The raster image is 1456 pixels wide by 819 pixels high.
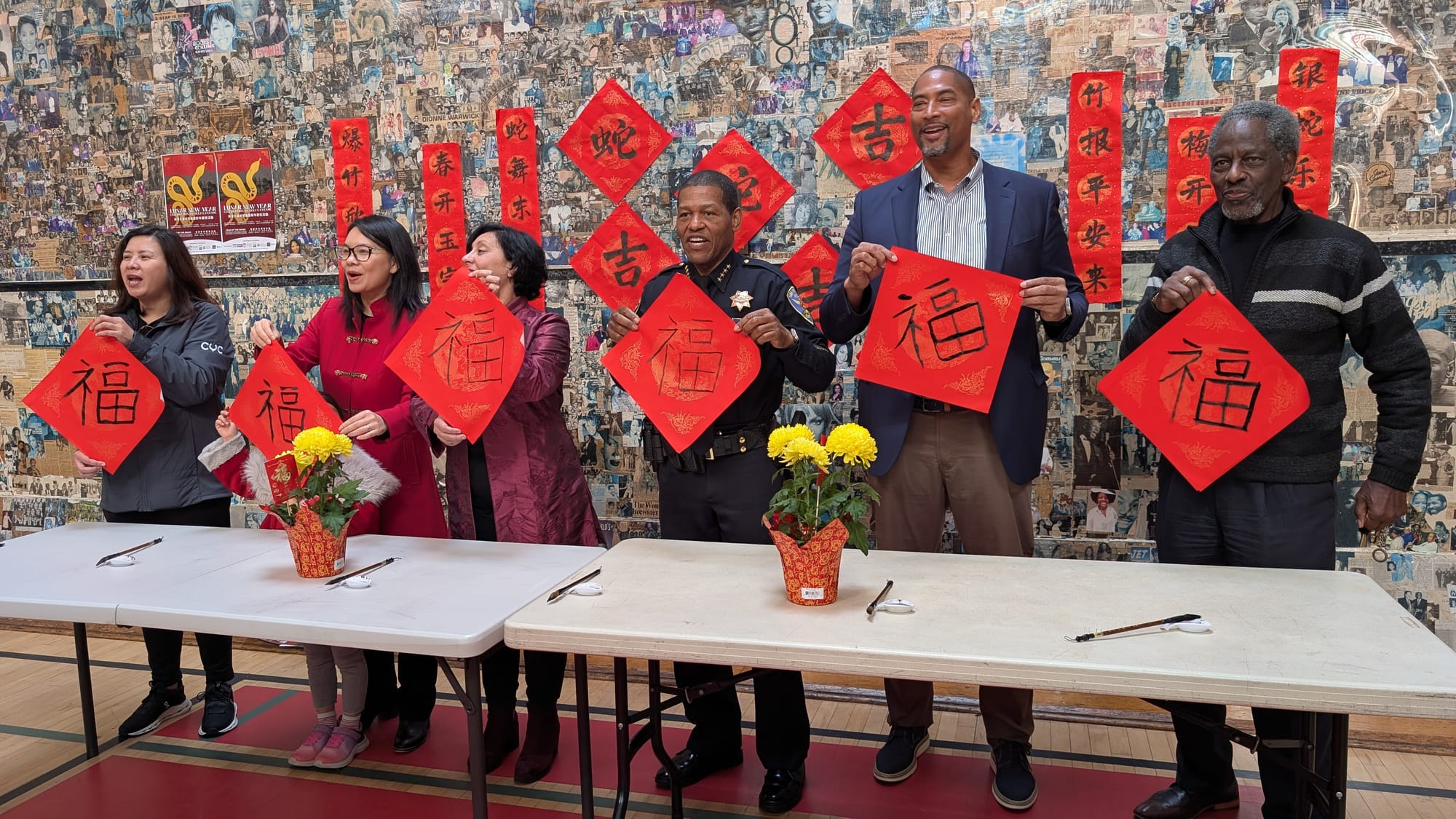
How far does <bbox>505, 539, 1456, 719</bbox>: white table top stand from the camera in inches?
59.7

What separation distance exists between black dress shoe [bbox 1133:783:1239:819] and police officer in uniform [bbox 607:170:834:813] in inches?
35.1

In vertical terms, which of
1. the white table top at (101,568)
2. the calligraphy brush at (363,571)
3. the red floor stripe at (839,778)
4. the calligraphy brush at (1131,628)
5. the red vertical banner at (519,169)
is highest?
the red vertical banner at (519,169)

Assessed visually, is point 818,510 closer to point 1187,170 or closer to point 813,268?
point 813,268

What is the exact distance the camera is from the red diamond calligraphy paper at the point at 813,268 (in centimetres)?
335

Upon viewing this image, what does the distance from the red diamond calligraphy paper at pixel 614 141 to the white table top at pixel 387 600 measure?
1.62 meters

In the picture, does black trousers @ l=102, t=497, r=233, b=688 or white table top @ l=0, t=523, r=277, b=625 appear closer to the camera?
white table top @ l=0, t=523, r=277, b=625

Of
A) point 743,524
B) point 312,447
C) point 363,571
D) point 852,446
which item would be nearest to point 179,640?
point 363,571

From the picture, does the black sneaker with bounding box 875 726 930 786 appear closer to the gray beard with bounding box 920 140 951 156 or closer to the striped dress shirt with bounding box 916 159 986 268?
the striped dress shirt with bounding box 916 159 986 268

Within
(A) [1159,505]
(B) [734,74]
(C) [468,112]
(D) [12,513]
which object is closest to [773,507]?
(A) [1159,505]

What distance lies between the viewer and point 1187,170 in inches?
119

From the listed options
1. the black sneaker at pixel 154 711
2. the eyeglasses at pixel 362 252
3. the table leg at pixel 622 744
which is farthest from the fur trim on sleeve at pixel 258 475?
the black sneaker at pixel 154 711

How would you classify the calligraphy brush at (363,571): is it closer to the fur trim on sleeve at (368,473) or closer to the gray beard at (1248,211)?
the fur trim on sleeve at (368,473)

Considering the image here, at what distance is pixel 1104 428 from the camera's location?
3191 mm

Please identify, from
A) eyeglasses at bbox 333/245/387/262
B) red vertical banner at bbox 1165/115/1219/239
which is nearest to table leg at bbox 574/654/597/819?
eyeglasses at bbox 333/245/387/262
